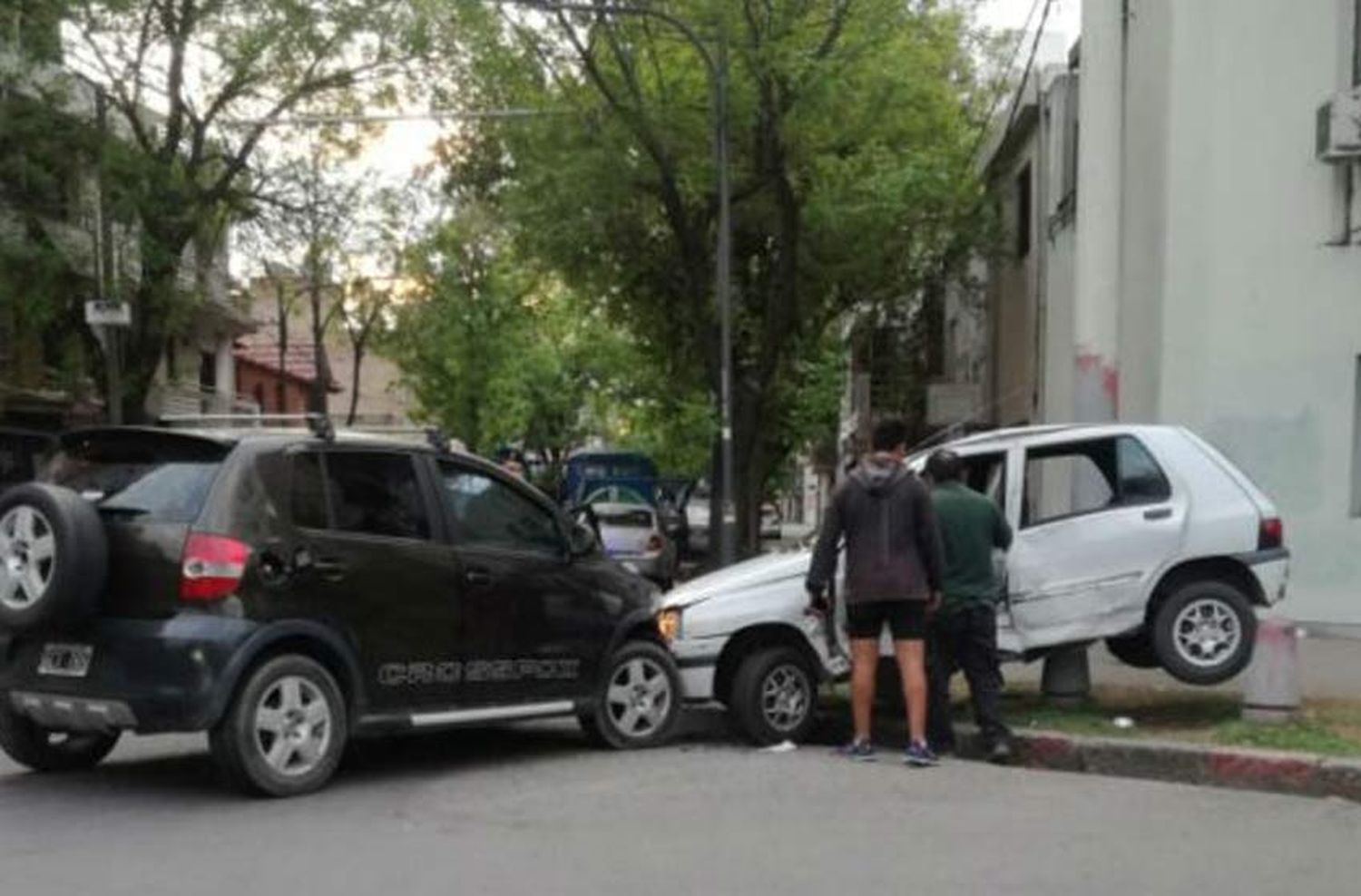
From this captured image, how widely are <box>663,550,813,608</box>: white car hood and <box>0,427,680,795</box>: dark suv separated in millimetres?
808

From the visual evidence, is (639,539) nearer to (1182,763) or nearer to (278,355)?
(1182,763)

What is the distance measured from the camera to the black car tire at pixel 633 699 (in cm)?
923

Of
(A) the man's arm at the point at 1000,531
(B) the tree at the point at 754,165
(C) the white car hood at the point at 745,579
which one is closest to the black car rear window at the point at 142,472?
(C) the white car hood at the point at 745,579

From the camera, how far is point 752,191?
72.9 ft

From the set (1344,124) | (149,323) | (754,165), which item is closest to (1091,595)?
(1344,124)

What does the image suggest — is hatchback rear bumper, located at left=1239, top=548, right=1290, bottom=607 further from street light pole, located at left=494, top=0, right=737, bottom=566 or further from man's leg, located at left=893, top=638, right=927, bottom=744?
street light pole, located at left=494, top=0, right=737, bottom=566

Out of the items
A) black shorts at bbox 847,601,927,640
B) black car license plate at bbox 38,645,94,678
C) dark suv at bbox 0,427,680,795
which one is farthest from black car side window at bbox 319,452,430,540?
black shorts at bbox 847,601,927,640

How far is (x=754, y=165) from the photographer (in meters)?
22.3

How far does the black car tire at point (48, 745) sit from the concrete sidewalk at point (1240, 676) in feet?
18.1

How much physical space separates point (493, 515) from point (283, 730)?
5.83 ft

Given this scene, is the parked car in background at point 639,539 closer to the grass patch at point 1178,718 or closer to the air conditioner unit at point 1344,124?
the air conditioner unit at point 1344,124

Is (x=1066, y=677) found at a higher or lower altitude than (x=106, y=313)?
lower

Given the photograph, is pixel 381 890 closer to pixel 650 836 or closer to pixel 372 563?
pixel 650 836

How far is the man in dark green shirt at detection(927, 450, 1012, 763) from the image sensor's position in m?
8.83
